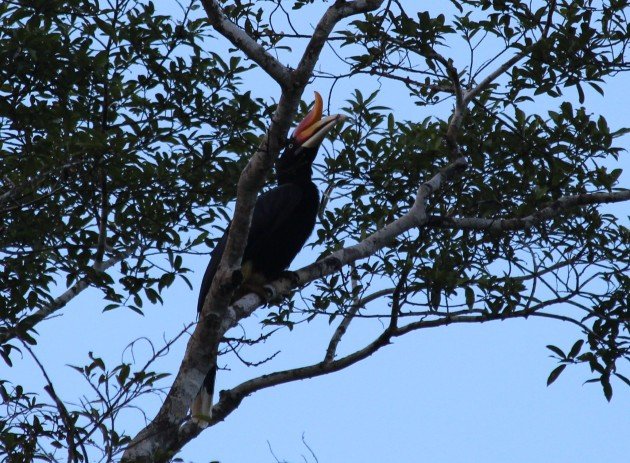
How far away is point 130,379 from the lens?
342 cm

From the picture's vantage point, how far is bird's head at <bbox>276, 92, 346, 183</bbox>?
6.30 metres

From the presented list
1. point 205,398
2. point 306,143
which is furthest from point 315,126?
point 205,398

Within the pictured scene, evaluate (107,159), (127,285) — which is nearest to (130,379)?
(107,159)

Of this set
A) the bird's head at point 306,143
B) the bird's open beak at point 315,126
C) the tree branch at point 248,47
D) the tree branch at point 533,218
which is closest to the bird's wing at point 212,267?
the bird's head at point 306,143

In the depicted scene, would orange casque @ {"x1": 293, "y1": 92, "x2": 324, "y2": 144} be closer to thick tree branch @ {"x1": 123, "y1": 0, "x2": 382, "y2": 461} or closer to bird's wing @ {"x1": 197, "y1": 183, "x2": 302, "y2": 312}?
bird's wing @ {"x1": 197, "y1": 183, "x2": 302, "y2": 312}

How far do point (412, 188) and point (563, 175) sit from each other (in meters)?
0.92

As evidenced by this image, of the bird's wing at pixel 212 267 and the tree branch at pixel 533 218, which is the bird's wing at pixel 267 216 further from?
the tree branch at pixel 533 218

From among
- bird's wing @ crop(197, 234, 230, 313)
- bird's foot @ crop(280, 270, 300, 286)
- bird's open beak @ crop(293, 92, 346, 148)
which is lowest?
bird's foot @ crop(280, 270, 300, 286)

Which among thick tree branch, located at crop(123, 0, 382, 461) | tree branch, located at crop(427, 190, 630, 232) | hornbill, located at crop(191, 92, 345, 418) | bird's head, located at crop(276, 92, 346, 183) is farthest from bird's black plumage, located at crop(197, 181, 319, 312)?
thick tree branch, located at crop(123, 0, 382, 461)

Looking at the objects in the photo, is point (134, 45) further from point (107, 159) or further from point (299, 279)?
point (299, 279)

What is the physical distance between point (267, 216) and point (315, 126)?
Result: 658 millimetres

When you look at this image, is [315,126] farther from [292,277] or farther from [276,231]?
[292,277]

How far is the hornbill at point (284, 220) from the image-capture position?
614 cm

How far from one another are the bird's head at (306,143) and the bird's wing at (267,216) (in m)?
0.15
